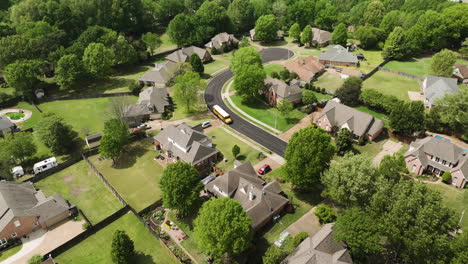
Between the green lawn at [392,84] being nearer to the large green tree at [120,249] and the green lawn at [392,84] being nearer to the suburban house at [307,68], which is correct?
the suburban house at [307,68]

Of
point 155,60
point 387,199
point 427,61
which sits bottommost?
point 155,60

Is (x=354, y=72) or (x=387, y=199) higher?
(x=387, y=199)

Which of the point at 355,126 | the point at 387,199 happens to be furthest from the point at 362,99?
the point at 387,199

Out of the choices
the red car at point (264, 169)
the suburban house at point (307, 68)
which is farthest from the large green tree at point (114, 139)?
the suburban house at point (307, 68)

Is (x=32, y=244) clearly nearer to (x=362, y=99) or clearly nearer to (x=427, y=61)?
(x=362, y=99)

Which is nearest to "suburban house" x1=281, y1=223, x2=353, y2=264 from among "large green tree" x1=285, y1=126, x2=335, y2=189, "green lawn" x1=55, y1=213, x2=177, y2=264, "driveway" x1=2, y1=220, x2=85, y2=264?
"large green tree" x1=285, y1=126, x2=335, y2=189

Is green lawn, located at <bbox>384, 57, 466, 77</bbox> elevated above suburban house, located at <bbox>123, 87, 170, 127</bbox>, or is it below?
above

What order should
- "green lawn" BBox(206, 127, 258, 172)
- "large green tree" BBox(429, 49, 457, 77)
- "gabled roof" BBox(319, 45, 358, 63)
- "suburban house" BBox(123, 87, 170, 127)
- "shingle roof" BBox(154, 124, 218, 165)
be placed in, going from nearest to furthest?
"shingle roof" BBox(154, 124, 218, 165)
"green lawn" BBox(206, 127, 258, 172)
"suburban house" BBox(123, 87, 170, 127)
"large green tree" BBox(429, 49, 457, 77)
"gabled roof" BBox(319, 45, 358, 63)

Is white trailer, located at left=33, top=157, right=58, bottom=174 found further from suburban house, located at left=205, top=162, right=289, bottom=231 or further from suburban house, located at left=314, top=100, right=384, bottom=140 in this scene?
suburban house, located at left=314, top=100, right=384, bottom=140
